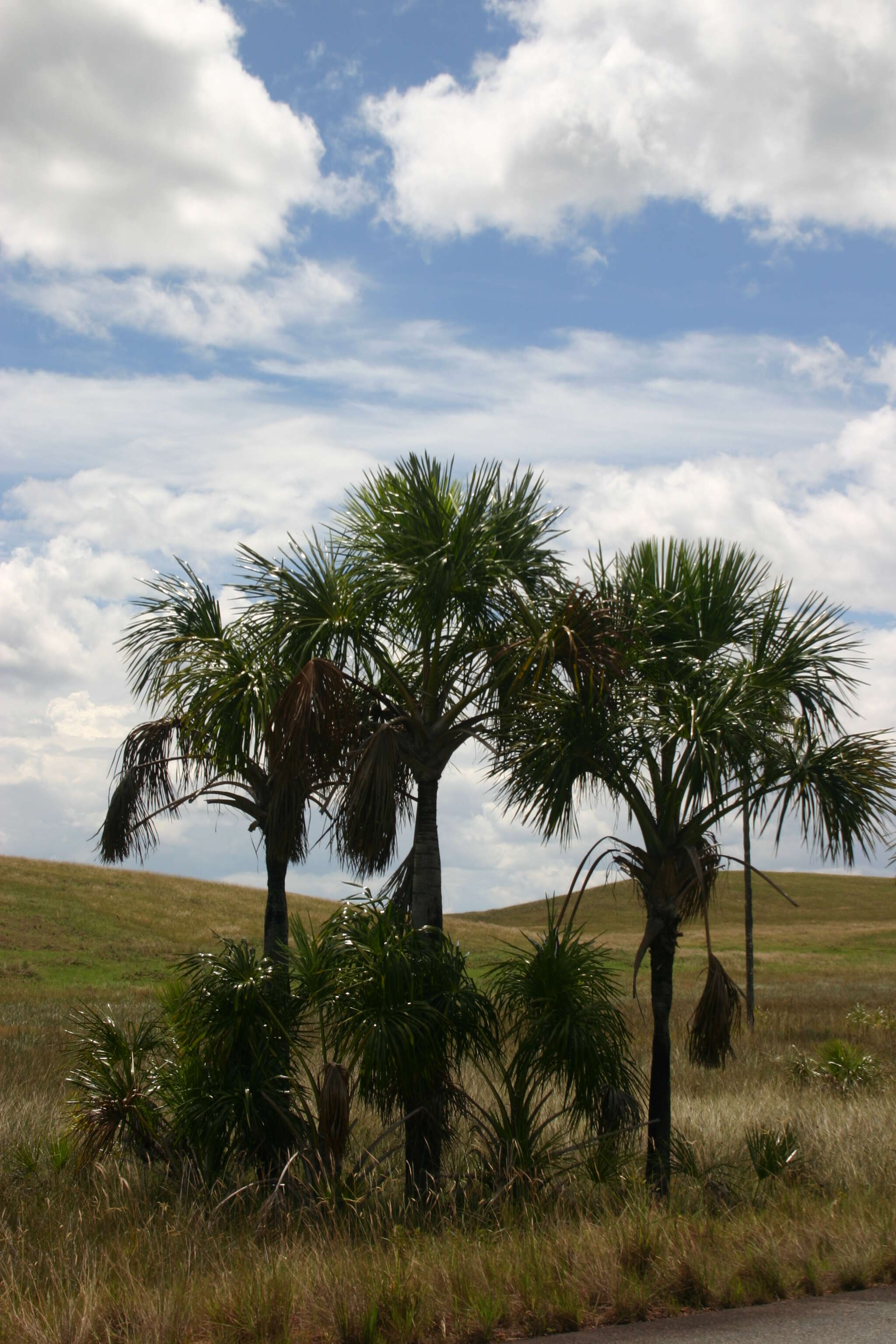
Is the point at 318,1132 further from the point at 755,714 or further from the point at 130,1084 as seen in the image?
the point at 755,714

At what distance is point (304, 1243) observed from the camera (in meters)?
8.02

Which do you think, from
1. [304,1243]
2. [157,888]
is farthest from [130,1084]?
[157,888]

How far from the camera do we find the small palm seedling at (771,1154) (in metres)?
10.1

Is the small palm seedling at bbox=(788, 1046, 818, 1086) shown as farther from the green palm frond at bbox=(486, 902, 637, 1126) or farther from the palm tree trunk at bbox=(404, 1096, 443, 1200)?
the palm tree trunk at bbox=(404, 1096, 443, 1200)

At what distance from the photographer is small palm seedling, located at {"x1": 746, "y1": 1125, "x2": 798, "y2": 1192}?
10.1m

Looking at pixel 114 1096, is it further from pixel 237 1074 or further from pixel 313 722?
pixel 313 722

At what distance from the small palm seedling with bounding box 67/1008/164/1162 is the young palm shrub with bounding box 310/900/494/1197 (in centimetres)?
190

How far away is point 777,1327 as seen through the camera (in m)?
5.79

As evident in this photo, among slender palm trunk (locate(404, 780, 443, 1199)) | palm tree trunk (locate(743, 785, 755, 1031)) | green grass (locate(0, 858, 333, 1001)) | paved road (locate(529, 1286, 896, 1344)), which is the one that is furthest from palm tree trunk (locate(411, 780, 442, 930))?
green grass (locate(0, 858, 333, 1001))

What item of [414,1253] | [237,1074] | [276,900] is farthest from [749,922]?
[414,1253]

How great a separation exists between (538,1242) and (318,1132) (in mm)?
2872

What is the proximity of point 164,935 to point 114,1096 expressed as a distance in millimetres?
35185

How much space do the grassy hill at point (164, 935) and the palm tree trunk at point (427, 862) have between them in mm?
2715

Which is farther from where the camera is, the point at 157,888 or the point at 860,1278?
the point at 157,888
